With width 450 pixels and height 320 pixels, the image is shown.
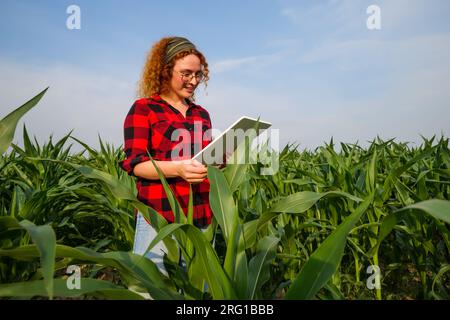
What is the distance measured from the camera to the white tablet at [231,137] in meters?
0.89

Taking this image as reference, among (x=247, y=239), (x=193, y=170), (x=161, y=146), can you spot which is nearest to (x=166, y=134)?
(x=161, y=146)

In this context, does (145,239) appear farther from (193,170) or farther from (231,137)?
(231,137)

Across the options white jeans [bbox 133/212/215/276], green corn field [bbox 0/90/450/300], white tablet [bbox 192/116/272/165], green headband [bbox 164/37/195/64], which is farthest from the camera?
green headband [bbox 164/37/195/64]

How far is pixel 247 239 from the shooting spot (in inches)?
35.4

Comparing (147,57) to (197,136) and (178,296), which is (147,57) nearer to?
(197,136)

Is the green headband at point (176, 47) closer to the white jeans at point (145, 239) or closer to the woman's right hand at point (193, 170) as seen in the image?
the woman's right hand at point (193, 170)

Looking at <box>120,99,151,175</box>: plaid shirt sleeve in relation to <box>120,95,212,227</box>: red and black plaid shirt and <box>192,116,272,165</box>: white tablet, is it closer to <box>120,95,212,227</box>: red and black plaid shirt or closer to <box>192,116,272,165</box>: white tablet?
<box>120,95,212,227</box>: red and black plaid shirt

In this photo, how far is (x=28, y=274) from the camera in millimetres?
1461

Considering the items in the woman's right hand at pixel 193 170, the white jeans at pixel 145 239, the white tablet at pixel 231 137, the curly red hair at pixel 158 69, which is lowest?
the white jeans at pixel 145 239

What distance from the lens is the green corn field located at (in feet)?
2.17

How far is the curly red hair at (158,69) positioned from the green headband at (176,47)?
12 mm

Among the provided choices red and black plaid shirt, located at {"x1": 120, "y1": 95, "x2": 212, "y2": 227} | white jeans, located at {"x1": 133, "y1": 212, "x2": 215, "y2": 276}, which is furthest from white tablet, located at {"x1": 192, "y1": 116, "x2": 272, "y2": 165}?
white jeans, located at {"x1": 133, "y1": 212, "x2": 215, "y2": 276}

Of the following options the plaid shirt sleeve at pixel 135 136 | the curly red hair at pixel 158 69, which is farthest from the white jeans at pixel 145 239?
the curly red hair at pixel 158 69
